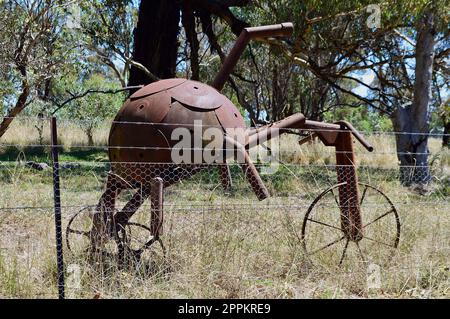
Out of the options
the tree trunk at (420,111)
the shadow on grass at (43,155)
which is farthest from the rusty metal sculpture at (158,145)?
the shadow on grass at (43,155)

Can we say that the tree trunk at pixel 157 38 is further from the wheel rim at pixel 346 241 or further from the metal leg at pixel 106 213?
the metal leg at pixel 106 213

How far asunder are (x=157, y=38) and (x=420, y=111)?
17.4ft

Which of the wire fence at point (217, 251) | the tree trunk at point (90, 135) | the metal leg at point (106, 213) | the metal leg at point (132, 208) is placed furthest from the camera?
the tree trunk at point (90, 135)

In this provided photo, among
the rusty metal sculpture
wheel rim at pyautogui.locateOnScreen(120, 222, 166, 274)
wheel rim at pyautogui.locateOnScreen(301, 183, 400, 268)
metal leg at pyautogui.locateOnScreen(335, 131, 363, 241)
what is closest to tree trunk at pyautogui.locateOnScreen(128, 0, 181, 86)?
the rusty metal sculpture

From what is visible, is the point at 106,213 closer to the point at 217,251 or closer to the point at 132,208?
the point at 132,208

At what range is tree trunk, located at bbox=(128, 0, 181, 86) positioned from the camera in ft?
31.3

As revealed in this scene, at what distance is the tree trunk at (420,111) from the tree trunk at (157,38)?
184 inches

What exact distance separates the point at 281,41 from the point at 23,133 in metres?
8.51

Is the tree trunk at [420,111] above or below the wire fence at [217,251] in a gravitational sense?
above

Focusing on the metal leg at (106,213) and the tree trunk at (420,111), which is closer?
the metal leg at (106,213)

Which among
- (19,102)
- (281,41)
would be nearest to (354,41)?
(281,41)

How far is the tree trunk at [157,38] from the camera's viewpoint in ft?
31.3

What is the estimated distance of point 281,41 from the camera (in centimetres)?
938
